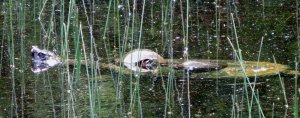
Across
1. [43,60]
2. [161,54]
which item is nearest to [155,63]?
[161,54]

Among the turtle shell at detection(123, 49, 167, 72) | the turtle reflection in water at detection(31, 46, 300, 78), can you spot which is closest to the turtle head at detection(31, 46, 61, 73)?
the turtle reflection in water at detection(31, 46, 300, 78)

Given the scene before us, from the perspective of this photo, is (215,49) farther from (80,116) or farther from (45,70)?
(80,116)

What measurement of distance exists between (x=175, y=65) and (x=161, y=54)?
0.39 metres

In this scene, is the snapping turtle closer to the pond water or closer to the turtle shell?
the turtle shell

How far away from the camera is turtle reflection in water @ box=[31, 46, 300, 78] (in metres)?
4.87

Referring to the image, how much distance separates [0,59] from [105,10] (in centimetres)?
206

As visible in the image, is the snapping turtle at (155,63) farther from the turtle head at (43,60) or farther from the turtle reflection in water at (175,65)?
the turtle head at (43,60)

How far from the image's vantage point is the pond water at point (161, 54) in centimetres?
393

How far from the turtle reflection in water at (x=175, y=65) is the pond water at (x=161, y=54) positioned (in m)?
0.06

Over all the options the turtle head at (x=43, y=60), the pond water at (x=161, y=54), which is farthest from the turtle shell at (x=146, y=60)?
the turtle head at (x=43, y=60)

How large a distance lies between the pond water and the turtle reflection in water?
60mm

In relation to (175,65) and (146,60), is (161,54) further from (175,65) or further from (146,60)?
(175,65)

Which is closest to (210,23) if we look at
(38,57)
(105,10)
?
(105,10)

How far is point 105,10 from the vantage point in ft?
23.3
